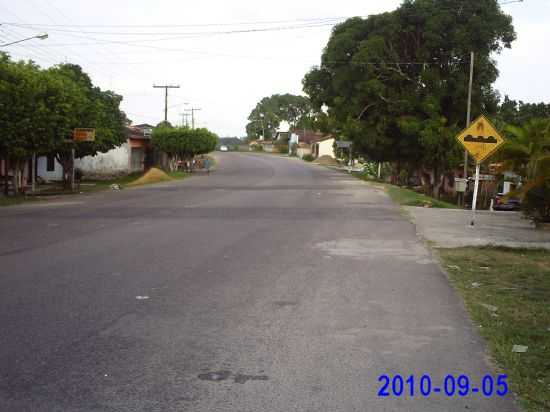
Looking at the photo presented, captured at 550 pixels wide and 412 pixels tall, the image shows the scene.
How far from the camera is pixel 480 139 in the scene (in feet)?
55.7

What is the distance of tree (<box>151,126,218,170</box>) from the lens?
53.7 m

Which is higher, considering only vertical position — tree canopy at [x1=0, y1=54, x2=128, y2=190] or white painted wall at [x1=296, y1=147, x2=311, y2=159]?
tree canopy at [x1=0, y1=54, x2=128, y2=190]

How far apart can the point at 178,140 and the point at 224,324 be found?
47.8 m

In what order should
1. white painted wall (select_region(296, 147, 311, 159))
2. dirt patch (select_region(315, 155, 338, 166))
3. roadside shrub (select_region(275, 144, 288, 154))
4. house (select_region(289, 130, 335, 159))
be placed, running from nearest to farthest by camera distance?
1. dirt patch (select_region(315, 155, 338, 166))
2. house (select_region(289, 130, 335, 159))
3. white painted wall (select_region(296, 147, 311, 159))
4. roadside shrub (select_region(275, 144, 288, 154))

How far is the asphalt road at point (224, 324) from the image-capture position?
5.07 m

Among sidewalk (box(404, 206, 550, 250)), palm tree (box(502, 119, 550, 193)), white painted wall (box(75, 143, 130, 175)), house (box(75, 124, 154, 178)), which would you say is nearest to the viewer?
sidewalk (box(404, 206, 550, 250))

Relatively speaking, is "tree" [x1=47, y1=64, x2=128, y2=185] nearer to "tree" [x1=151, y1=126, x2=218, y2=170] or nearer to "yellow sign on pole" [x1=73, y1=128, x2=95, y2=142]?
"yellow sign on pole" [x1=73, y1=128, x2=95, y2=142]

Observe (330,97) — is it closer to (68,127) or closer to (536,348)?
(68,127)

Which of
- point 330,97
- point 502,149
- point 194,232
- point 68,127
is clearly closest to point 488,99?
point 330,97

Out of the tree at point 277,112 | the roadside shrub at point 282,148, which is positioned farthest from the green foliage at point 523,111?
the tree at point 277,112

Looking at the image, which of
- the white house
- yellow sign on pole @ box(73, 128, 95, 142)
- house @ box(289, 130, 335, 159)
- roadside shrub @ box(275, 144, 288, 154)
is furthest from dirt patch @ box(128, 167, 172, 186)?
roadside shrub @ box(275, 144, 288, 154)

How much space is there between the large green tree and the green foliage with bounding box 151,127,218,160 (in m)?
15.0

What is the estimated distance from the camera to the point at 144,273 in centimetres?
1009

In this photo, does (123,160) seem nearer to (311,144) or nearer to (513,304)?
(513,304)
